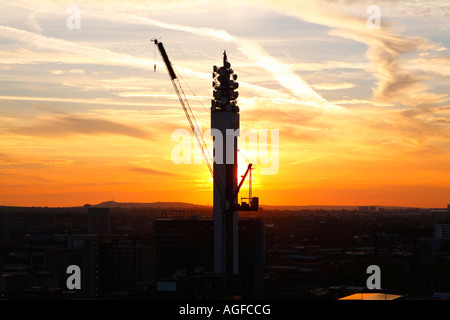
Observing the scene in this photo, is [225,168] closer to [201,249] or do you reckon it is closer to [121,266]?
[201,249]

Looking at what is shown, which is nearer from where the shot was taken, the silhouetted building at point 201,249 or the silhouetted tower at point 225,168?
the silhouetted tower at point 225,168

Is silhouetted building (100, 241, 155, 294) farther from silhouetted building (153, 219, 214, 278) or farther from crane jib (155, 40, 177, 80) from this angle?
crane jib (155, 40, 177, 80)

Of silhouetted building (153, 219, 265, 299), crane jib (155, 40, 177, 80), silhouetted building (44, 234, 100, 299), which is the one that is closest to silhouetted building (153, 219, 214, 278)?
silhouetted building (153, 219, 265, 299)

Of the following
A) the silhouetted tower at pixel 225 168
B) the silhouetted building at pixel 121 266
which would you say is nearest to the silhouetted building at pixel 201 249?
the silhouetted tower at pixel 225 168

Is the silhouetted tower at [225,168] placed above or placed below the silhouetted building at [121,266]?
above

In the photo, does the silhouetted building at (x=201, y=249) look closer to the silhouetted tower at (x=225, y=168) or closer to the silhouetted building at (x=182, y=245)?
the silhouetted building at (x=182, y=245)

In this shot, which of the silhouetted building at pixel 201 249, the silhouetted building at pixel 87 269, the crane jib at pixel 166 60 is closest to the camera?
the crane jib at pixel 166 60

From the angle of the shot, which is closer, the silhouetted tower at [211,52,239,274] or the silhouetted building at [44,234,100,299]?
the silhouetted tower at [211,52,239,274]

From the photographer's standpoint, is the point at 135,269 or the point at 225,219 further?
the point at 135,269

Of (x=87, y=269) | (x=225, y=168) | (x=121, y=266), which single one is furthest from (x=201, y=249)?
(x=87, y=269)

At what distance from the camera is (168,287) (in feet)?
370

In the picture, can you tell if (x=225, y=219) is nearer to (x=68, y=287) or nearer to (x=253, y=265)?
(x=253, y=265)

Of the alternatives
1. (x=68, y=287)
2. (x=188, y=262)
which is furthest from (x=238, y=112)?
(x=68, y=287)
